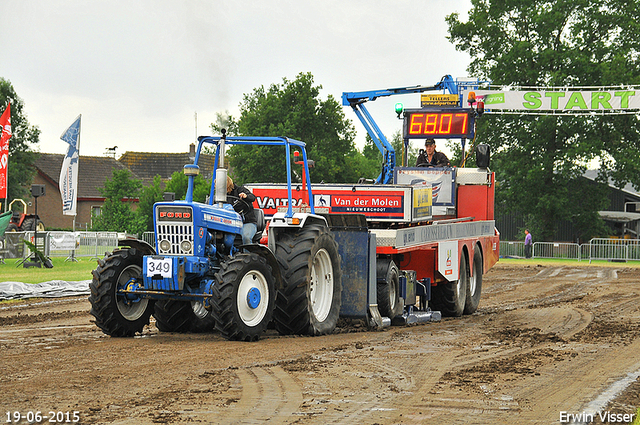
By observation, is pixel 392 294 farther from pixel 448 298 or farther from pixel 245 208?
pixel 245 208

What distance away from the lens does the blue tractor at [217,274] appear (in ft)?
31.9

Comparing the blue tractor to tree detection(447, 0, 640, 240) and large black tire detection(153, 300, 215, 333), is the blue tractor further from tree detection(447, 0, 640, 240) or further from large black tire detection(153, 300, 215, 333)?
tree detection(447, 0, 640, 240)

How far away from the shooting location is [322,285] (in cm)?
1137

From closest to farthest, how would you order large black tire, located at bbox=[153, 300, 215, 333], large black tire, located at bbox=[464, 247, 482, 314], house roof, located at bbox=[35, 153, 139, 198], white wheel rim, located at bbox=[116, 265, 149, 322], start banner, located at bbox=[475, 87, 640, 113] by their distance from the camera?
1. white wheel rim, located at bbox=[116, 265, 149, 322]
2. large black tire, located at bbox=[153, 300, 215, 333]
3. large black tire, located at bbox=[464, 247, 482, 314]
4. start banner, located at bbox=[475, 87, 640, 113]
5. house roof, located at bbox=[35, 153, 139, 198]

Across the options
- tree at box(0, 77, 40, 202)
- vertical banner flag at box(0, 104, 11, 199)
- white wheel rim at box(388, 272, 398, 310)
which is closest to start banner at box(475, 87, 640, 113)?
vertical banner flag at box(0, 104, 11, 199)

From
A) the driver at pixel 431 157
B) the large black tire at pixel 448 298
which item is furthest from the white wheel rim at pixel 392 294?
the driver at pixel 431 157

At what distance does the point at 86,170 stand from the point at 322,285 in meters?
54.8

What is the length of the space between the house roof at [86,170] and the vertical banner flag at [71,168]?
3438 cm

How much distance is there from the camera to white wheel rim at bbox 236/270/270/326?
9758 millimetres

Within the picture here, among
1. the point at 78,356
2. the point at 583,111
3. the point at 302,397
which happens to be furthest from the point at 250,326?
the point at 583,111

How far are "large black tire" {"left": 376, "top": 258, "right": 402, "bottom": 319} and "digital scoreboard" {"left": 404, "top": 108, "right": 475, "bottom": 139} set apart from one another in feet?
16.2

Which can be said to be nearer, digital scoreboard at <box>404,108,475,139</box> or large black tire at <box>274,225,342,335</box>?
large black tire at <box>274,225,342,335</box>

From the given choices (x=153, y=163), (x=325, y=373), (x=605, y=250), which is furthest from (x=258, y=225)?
(x=153, y=163)

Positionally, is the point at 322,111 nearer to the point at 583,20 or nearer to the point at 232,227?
the point at 583,20
